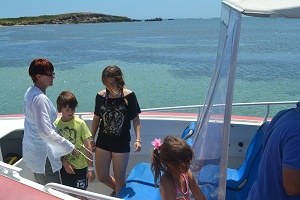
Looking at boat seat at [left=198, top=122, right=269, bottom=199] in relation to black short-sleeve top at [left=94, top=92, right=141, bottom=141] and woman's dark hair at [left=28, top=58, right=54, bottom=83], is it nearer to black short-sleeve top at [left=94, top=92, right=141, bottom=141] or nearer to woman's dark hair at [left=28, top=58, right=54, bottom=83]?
black short-sleeve top at [left=94, top=92, right=141, bottom=141]

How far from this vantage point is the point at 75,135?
257cm

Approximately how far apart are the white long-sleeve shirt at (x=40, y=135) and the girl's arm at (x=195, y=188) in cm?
75

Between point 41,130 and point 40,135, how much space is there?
0.17 feet

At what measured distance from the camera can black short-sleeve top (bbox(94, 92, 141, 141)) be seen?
8.36ft

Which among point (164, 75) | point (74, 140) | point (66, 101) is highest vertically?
point (66, 101)

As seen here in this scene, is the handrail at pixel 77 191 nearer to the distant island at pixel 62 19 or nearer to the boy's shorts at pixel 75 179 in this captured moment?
the boy's shorts at pixel 75 179

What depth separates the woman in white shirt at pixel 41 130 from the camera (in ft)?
6.91

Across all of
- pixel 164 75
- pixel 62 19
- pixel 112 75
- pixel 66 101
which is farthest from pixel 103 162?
pixel 62 19

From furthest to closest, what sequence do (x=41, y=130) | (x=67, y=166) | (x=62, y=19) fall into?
(x=62, y=19) < (x=67, y=166) < (x=41, y=130)

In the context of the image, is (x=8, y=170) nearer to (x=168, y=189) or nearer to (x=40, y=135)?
(x=40, y=135)

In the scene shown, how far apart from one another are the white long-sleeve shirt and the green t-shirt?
249 mm

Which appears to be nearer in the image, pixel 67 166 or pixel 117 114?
pixel 67 166

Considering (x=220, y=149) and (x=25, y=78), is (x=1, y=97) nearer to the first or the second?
(x=25, y=78)

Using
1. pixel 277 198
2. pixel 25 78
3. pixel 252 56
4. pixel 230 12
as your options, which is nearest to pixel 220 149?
pixel 277 198
